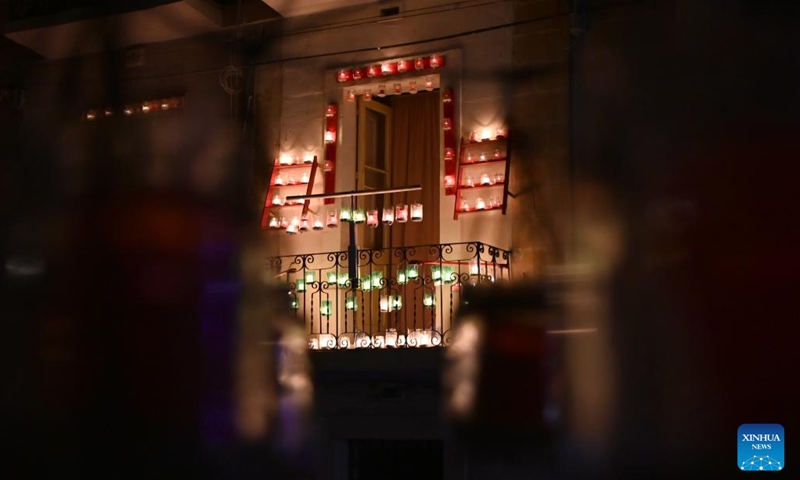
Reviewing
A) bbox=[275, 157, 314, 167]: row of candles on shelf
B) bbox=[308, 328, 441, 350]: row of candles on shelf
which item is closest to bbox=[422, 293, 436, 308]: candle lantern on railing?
bbox=[308, 328, 441, 350]: row of candles on shelf

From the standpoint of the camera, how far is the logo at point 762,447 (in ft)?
29.2

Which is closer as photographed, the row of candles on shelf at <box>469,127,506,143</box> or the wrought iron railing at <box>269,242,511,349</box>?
the wrought iron railing at <box>269,242,511,349</box>

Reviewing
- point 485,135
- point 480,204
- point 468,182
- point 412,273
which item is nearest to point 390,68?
point 485,135

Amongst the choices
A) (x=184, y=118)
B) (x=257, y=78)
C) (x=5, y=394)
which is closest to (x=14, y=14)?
(x=184, y=118)

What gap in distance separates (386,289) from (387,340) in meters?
0.78

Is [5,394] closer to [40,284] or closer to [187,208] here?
[40,284]

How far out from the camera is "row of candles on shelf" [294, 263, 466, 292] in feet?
A: 34.0

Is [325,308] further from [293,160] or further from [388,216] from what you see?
[293,160]

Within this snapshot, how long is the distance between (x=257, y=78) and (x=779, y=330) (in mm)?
6897

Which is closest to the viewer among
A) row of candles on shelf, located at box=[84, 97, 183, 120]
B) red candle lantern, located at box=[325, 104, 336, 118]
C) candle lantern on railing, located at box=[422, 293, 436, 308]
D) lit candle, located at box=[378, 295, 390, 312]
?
candle lantern on railing, located at box=[422, 293, 436, 308]

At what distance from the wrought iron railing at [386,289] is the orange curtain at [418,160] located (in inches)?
12.4

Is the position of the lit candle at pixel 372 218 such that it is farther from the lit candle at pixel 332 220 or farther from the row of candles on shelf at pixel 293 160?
the row of candles on shelf at pixel 293 160

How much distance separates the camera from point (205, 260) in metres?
12.4

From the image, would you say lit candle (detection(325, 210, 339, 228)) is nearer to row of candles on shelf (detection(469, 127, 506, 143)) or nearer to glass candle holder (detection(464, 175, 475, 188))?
glass candle holder (detection(464, 175, 475, 188))
